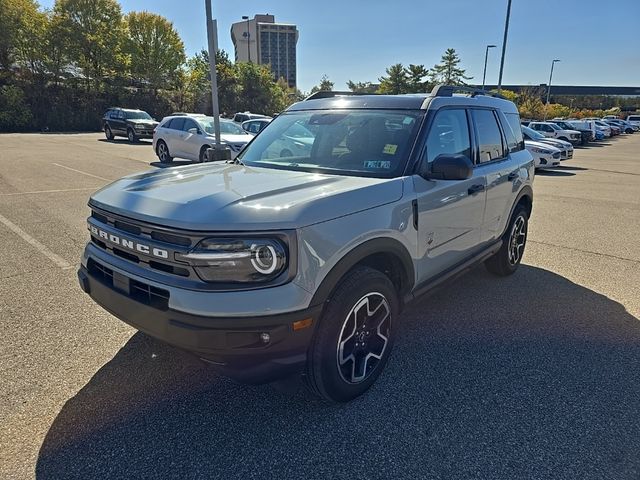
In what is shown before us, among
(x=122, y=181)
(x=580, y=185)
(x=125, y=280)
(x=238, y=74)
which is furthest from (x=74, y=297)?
(x=238, y=74)

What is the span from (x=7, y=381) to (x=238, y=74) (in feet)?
137

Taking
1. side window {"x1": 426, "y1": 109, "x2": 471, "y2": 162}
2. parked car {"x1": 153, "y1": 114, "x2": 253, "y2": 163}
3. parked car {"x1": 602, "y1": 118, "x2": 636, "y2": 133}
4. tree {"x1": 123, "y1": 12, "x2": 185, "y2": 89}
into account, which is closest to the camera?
side window {"x1": 426, "y1": 109, "x2": 471, "y2": 162}

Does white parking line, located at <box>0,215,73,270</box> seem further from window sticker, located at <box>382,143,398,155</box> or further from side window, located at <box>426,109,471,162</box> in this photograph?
side window, located at <box>426,109,471,162</box>

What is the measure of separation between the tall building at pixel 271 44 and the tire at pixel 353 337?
286 ft

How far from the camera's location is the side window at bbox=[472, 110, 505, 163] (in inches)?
154

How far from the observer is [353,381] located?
8.63 ft

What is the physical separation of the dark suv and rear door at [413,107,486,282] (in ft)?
75.1

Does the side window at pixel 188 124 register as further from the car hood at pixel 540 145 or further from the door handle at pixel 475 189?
the door handle at pixel 475 189

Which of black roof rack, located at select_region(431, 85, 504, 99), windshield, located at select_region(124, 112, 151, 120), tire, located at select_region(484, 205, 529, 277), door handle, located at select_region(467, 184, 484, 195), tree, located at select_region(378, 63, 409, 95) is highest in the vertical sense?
tree, located at select_region(378, 63, 409, 95)

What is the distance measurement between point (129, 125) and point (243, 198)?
24166 mm

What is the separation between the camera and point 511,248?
4742mm

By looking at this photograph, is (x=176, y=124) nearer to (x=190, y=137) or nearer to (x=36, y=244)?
(x=190, y=137)

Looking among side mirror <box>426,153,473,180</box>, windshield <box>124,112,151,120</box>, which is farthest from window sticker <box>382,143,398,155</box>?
windshield <box>124,112,151,120</box>

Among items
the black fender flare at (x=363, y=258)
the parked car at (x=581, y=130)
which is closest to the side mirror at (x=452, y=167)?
the black fender flare at (x=363, y=258)
